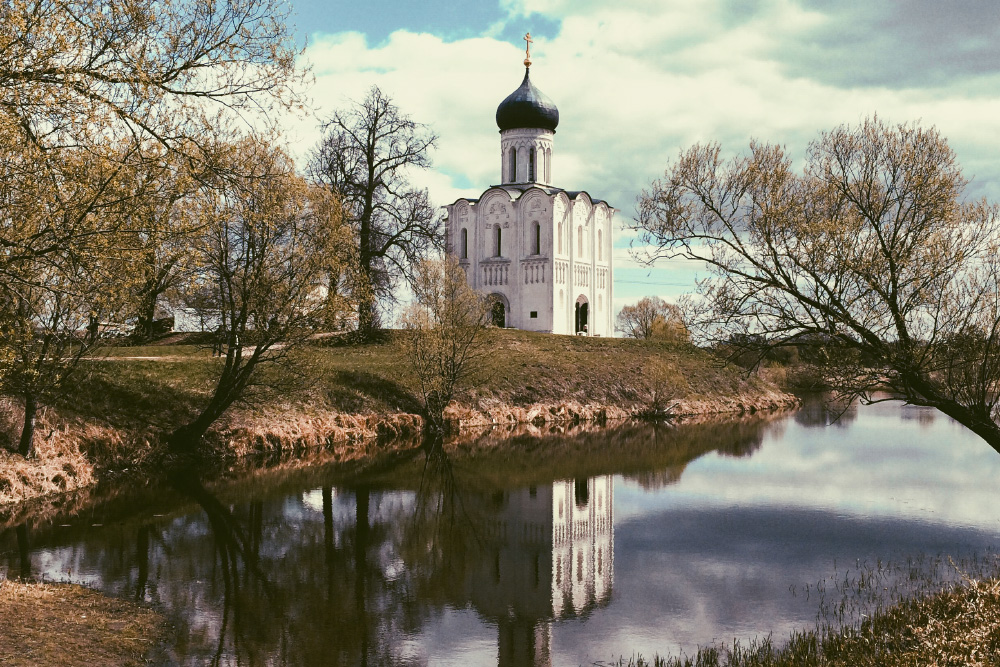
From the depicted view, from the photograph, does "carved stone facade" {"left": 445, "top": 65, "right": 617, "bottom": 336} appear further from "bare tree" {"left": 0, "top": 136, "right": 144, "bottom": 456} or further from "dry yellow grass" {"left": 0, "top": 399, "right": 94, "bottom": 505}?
"bare tree" {"left": 0, "top": 136, "right": 144, "bottom": 456}

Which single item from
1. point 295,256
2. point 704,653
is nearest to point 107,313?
point 295,256

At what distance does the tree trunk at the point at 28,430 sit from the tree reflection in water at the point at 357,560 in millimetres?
2741

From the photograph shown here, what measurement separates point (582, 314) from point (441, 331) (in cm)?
2481

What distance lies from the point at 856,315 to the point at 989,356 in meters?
1.62

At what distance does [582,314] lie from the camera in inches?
1940

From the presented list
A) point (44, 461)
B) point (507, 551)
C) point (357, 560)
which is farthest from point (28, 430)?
point (507, 551)

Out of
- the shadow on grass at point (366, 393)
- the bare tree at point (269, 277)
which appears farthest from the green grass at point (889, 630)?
the shadow on grass at point (366, 393)

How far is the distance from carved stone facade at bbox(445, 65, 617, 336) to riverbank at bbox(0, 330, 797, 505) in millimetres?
6789

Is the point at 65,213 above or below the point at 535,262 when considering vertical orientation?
below

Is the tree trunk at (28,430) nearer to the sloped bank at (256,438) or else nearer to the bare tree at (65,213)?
the sloped bank at (256,438)

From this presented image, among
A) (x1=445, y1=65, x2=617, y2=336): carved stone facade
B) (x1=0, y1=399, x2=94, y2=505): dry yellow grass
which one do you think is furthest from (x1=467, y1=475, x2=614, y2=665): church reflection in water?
(x1=445, y1=65, x2=617, y2=336): carved stone facade

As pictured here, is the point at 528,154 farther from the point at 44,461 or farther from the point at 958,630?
the point at 958,630

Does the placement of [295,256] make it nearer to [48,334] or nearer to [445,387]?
[48,334]

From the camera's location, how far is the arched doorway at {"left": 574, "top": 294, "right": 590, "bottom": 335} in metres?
49.0
